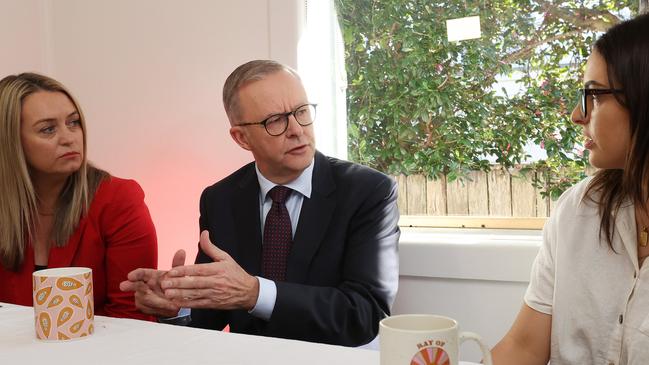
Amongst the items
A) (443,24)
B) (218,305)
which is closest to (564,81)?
(443,24)

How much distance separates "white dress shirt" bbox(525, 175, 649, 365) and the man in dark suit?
1.45 feet

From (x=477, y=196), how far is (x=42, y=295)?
61.1 inches

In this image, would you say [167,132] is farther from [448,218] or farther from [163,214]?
[448,218]

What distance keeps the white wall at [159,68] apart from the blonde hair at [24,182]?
1.87 ft

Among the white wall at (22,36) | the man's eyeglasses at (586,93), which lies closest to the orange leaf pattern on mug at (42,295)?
the man's eyeglasses at (586,93)

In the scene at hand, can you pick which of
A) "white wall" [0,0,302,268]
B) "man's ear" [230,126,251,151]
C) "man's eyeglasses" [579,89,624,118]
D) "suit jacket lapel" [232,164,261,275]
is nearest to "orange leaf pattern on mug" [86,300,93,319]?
"suit jacket lapel" [232,164,261,275]

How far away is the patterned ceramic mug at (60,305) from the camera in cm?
123

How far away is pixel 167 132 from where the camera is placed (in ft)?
8.99

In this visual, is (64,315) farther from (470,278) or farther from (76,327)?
(470,278)

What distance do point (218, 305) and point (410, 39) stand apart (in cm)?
132

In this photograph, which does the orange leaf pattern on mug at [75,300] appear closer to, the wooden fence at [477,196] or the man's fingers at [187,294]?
the man's fingers at [187,294]

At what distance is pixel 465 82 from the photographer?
2369mm

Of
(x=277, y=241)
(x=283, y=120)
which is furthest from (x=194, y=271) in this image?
(x=283, y=120)

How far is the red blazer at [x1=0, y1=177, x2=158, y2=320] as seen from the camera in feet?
6.52
